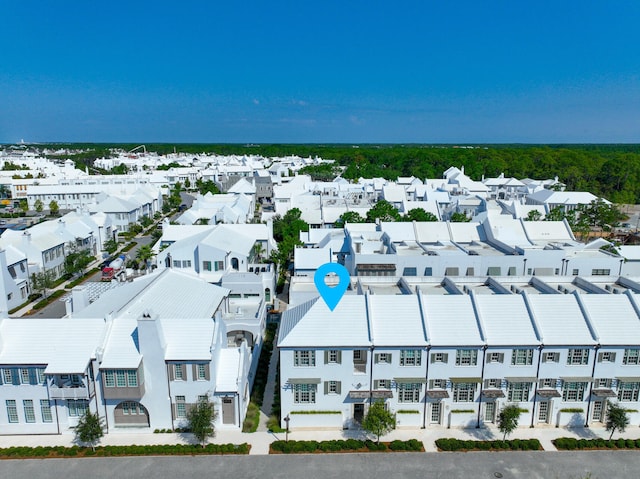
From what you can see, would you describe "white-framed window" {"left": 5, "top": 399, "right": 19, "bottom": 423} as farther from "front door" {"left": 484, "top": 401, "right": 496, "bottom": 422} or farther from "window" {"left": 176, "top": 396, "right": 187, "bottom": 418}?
"front door" {"left": 484, "top": 401, "right": 496, "bottom": 422}

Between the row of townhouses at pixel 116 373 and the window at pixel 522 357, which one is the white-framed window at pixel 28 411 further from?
the window at pixel 522 357

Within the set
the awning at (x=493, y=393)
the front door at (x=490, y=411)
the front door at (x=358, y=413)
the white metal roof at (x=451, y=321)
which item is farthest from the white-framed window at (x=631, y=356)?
the front door at (x=358, y=413)

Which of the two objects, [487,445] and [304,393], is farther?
[304,393]

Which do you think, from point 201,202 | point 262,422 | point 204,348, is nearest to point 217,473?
point 262,422

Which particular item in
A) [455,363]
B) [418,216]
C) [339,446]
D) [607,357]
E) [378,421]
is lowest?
[339,446]

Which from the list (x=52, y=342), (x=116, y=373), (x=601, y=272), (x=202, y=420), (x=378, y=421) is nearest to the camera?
(x=202, y=420)

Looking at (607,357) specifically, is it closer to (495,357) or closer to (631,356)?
(631,356)

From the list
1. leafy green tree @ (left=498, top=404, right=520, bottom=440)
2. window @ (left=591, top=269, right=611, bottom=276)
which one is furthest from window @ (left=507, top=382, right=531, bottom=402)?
window @ (left=591, top=269, right=611, bottom=276)

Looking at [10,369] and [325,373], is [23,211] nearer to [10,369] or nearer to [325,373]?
[10,369]

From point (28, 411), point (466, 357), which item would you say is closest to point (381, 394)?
point (466, 357)
